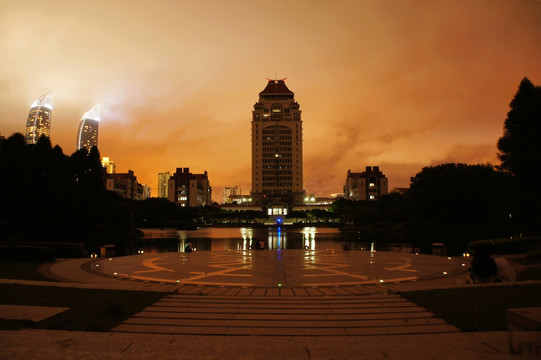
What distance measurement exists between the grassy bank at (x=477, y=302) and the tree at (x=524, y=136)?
29.4m

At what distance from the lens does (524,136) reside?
3847 centimetres

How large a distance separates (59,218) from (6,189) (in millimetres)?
8407

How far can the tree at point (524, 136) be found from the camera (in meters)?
36.4

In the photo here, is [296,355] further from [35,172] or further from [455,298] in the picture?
[35,172]

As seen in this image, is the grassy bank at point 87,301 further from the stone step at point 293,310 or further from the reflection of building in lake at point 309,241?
the reflection of building in lake at point 309,241

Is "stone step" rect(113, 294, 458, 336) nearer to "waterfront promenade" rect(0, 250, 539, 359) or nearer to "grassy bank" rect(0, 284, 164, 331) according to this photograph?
"waterfront promenade" rect(0, 250, 539, 359)

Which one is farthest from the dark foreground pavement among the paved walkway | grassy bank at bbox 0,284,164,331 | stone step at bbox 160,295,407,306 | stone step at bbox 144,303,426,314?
the paved walkway

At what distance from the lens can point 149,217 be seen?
403ft

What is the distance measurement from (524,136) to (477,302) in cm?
3525

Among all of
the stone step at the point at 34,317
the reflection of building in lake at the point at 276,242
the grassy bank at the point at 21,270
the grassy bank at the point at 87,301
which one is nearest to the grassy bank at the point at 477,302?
the grassy bank at the point at 87,301

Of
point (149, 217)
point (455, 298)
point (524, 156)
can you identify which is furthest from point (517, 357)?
point (149, 217)

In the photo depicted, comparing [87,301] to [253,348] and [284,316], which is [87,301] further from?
[253,348]

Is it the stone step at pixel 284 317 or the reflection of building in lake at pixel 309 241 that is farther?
the reflection of building in lake at pixel 309 241

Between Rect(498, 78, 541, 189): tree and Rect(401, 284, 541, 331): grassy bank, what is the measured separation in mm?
29388
